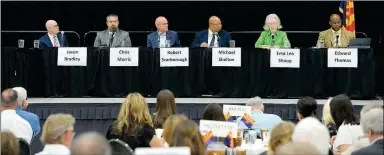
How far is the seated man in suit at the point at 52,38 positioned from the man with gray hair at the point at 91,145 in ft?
28.0

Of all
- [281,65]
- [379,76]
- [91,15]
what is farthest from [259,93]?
[91,15]

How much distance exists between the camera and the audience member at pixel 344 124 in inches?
287

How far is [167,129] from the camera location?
20.9 feet

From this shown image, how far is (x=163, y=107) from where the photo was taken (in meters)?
8.31

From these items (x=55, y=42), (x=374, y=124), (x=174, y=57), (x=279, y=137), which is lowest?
(x=279, y=137)

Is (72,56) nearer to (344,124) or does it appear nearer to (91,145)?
(344,124)

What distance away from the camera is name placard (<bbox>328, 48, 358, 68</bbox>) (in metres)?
12.4

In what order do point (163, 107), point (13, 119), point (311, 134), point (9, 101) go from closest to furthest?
1. point (311, 134)
2. point (13, 119)
3. point (9, 101)
4. point (163, 107)

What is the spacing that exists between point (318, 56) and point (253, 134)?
4.78 m

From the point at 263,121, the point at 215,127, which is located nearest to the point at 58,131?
the point at 215,127

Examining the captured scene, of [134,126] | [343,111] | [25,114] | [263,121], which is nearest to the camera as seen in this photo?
[343,111]

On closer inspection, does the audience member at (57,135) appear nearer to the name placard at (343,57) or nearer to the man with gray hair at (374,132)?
the man with gray hair at (374,132)

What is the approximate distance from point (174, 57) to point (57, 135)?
265 inches

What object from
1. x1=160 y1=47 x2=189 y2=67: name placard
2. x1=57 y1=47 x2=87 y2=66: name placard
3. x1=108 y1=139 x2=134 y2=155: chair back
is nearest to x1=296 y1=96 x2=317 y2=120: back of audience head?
x1=108 y1=139 x2=134 y2=155: chair back
